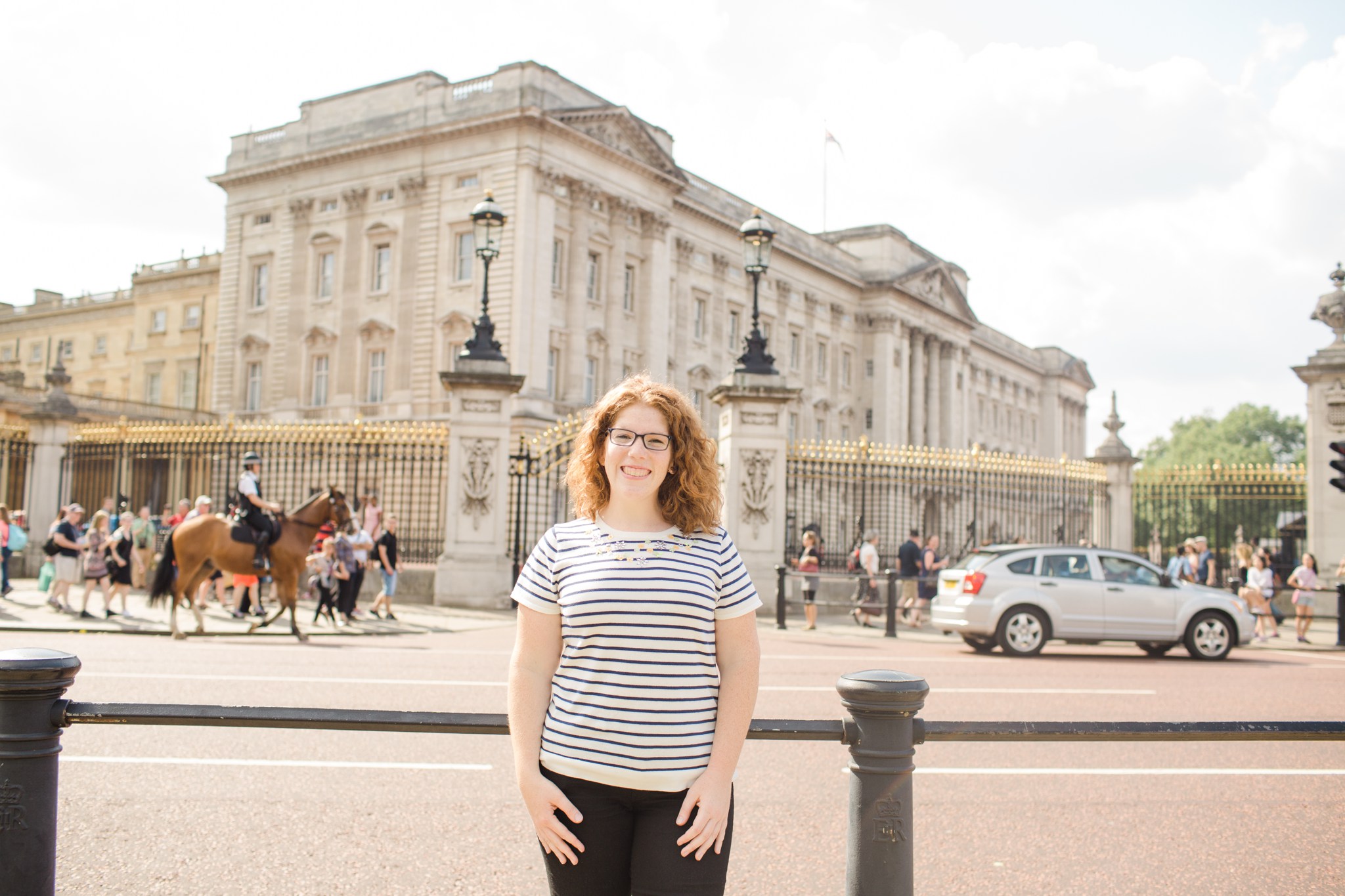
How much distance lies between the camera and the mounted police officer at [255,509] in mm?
14414

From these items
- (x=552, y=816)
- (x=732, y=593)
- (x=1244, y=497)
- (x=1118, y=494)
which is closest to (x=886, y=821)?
(x=732, y=593)

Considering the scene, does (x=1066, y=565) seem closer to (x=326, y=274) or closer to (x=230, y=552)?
(x=230, y=552)

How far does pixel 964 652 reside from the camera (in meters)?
15.2

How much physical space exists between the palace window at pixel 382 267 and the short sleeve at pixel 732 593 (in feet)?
148

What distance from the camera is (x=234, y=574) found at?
1612 centimetres

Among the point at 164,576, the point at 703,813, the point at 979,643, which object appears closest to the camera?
the point at 703,813

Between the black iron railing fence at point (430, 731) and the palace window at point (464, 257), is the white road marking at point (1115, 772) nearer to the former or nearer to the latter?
the black iron railing fence at point (430, 731)

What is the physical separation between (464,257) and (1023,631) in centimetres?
3337

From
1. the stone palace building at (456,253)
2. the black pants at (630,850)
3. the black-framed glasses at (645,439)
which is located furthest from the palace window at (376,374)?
the black pants at (630,850)

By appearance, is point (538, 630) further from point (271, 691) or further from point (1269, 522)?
point (1269, 522)

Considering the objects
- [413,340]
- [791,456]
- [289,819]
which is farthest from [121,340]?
[289,819]

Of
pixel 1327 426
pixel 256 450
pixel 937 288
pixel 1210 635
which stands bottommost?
pixel 1210 635

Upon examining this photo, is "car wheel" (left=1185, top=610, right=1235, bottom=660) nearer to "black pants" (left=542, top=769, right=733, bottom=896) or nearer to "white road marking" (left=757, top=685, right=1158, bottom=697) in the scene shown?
"white road marking" (left=757, top=685, right=1158, bottom=697)

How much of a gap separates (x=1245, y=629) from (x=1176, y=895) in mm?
11708
